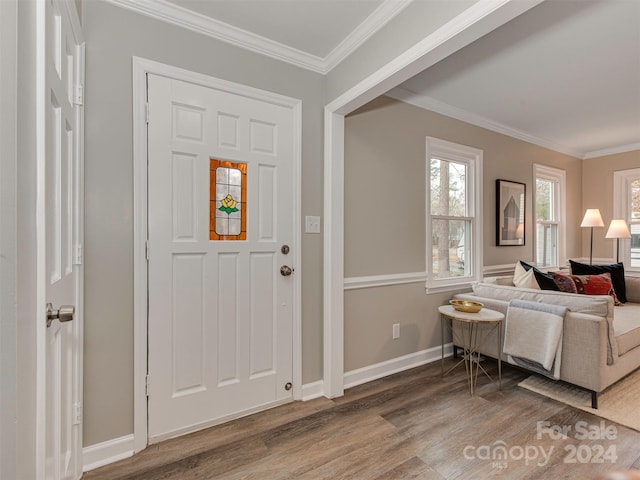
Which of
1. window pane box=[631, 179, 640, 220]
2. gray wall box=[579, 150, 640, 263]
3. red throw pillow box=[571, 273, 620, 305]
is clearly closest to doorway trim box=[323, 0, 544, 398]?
red throw pillow box=[571, 273, 620, 305]

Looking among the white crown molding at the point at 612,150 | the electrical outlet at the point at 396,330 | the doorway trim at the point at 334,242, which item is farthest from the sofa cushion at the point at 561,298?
the white crown molding at the point at 612,150

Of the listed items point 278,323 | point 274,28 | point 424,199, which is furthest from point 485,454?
point 274,28

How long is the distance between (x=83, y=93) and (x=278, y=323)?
171cm

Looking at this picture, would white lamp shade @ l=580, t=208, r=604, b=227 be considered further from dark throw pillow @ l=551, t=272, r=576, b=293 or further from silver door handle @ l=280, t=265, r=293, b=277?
silver door handle @ l=280, t=265, r=293, b=277

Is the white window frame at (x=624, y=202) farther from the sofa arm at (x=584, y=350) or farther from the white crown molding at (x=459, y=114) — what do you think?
the sofa arm at (x=584, y=350)

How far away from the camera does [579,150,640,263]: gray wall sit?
454 cm

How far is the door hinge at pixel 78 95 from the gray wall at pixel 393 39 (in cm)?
149

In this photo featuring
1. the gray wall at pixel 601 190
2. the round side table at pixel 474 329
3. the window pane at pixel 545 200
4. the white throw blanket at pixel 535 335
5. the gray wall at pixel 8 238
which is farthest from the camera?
the gray wall at pixel 601 190

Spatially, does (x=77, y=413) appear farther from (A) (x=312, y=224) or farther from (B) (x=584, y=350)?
(B) (x=584, y=350)

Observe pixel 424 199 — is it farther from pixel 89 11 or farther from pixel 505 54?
pixel 89 11

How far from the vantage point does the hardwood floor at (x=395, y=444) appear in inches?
62.9

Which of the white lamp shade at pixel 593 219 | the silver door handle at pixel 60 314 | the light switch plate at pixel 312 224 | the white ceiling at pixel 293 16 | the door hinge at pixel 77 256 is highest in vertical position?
the white ceiling at pixel 293 16

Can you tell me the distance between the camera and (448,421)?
2.03 m

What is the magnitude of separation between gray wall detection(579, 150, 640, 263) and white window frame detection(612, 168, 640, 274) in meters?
0.05
